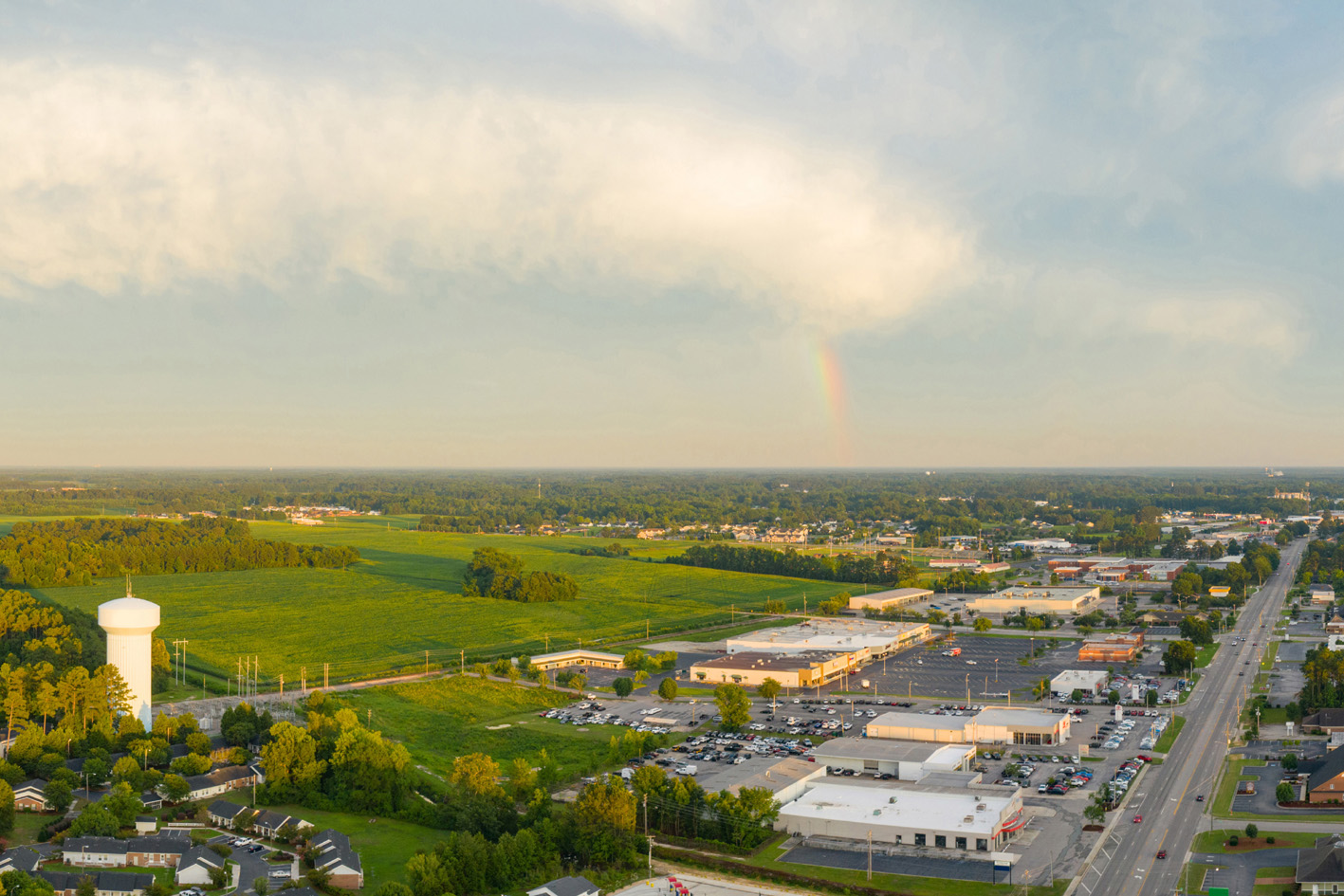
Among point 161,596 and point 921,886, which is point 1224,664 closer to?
point 921,886

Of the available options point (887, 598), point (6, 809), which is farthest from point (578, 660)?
point (6, 809)

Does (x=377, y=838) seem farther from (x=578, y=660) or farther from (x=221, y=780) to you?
(x=578, y=660)

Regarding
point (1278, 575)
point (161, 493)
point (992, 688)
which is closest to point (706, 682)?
point (992, 688)

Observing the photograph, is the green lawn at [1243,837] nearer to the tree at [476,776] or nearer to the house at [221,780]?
the tree at [476,776]

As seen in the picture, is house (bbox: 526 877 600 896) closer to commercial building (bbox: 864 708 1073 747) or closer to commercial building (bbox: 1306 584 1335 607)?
commercial building (bbox: 864 708 1073 747)

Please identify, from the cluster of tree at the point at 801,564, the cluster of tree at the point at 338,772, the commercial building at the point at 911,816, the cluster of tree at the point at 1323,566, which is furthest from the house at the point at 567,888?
the cluster of tree at the point at 1323,566
